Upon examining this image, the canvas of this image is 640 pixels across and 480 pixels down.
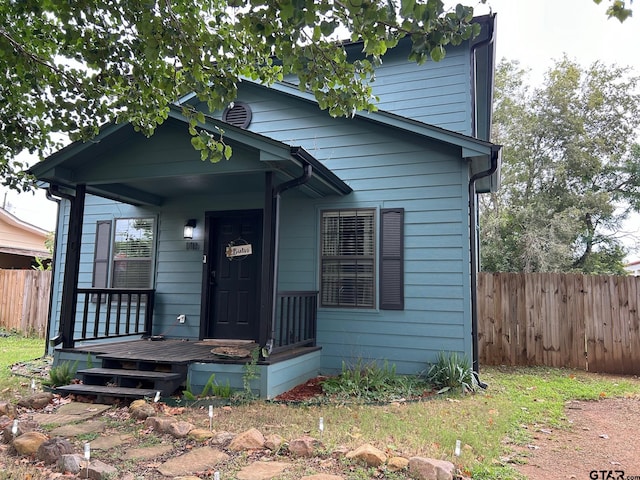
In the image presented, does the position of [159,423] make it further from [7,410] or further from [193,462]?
[7,410]

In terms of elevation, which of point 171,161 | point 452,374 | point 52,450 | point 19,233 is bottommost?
point 52,450

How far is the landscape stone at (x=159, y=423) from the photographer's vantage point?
3641 mm

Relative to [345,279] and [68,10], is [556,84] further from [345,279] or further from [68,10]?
[68,10]

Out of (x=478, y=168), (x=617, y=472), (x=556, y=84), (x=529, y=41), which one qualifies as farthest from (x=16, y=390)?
(x=529, y=41)

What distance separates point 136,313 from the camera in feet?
22.8

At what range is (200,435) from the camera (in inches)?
136

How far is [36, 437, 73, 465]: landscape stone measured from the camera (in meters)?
2.96

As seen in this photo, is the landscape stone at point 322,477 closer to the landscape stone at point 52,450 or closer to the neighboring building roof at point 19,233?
the landscape stone at point 52,450

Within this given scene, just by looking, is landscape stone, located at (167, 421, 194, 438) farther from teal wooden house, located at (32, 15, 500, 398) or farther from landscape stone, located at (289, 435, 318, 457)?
teal wooden house, located at (32, 15, 500, 398)

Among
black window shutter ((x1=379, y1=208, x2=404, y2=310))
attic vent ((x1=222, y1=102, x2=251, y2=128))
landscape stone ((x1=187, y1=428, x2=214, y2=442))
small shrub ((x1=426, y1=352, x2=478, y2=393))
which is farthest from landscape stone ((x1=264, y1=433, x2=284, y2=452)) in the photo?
attic vent ((x1=222, y1=102, x2=251, y2=128))

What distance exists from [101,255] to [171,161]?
11.0ft

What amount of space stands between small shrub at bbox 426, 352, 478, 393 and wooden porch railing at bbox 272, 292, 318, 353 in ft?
5.43

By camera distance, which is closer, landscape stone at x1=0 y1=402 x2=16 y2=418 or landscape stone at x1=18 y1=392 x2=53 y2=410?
landscape stone at x1=0 y1=402 x2=16 y2=418

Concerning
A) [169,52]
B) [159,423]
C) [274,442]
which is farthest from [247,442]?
[169,52]
